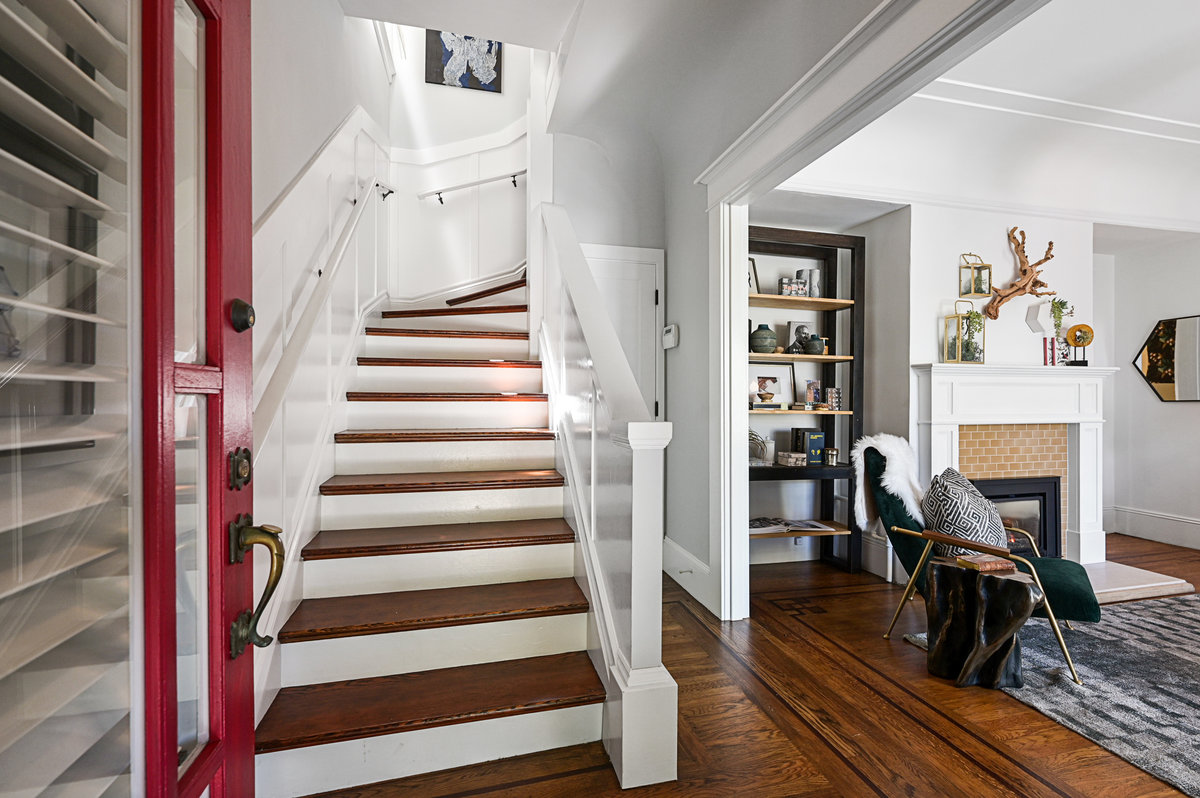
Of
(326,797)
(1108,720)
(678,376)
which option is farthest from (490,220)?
(1108,720)

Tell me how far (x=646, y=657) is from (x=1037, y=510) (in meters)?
3.58

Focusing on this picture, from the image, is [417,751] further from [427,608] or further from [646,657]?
[646,657]

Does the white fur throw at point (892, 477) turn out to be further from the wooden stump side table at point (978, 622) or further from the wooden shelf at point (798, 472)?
the wooden stump side table at point (978, 622)

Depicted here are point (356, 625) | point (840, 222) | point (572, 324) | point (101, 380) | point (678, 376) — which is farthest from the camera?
point (840, 222)

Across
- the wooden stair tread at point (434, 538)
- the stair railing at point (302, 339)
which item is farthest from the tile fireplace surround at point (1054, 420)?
the stair railing at point (302, 339)

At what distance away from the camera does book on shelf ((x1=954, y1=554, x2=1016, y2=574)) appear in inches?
85.4

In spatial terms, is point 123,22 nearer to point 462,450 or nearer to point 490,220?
point 462,450

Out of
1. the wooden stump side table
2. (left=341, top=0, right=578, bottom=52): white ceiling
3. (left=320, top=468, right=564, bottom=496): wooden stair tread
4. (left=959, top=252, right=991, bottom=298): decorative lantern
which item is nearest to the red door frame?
(left=320, top=468, right=564, bottom=496): wooden stair tread

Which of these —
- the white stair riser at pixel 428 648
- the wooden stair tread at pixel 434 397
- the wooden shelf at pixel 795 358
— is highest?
the wooden shelf at pixel 795 358

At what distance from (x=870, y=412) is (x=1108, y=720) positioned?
220 cm

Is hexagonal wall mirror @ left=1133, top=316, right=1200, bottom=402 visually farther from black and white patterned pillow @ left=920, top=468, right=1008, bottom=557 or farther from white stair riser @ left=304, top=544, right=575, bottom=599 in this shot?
white stair riser @ left=304, top=544, right=575, bottom=599

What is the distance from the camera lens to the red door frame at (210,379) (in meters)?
0.62

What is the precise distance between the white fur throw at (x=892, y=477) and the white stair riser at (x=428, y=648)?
6.33ft

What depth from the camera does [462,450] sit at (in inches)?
94.2
